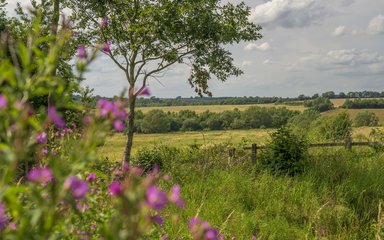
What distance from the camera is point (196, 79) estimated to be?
14617 millimetres

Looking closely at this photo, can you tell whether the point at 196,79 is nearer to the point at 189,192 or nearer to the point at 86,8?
the point at 86,8

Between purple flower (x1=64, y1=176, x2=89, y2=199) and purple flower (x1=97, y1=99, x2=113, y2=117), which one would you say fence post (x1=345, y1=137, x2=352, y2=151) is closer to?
purple flower (x1=97, y1=99, x2=113, y2=117)

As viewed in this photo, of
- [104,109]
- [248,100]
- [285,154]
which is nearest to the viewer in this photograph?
[104,109]

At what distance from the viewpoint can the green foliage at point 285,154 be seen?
9.80 meters

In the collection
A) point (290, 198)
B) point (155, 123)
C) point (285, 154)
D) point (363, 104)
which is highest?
point (285, 154)

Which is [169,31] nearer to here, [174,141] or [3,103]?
[174,141]

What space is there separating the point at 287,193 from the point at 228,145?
18.0ft

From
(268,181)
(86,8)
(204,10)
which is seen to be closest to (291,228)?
(268,181)

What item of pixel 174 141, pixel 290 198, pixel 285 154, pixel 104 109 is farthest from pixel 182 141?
pixel 104 109

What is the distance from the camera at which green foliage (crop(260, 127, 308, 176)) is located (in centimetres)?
980

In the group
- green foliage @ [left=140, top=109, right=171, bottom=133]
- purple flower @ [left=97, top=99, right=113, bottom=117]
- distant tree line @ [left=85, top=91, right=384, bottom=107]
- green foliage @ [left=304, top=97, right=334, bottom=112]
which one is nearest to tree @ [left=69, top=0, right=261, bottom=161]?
purple flower @ [left=97, top=99, right=113, bottom=117]

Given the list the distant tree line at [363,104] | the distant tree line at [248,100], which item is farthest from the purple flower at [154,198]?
the distant tree line at [248,100]

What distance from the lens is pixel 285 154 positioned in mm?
10172

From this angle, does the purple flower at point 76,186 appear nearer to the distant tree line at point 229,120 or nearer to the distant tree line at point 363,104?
the distant tree line at point 229,120
